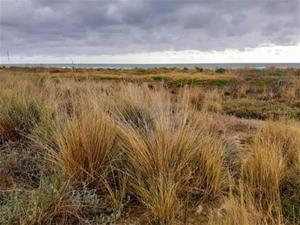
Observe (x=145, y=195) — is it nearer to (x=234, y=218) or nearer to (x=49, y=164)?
(x=234, y=218)

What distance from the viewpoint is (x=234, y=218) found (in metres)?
2.02

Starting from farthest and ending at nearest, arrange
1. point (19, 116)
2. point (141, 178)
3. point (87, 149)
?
point (19, 116) → point (87, 149) → point (141, 178)

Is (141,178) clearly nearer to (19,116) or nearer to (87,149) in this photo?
(87,149)

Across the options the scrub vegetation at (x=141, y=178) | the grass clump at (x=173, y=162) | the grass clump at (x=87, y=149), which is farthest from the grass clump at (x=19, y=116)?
the grass clump at (x=173, y=162)

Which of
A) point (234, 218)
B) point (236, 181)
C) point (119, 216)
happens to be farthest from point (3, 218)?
point (236, 181)

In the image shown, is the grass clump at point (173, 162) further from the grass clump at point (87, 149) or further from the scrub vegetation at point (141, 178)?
the grass clump at point (87, 149)

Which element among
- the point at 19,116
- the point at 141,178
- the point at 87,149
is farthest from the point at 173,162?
the point at 19,116

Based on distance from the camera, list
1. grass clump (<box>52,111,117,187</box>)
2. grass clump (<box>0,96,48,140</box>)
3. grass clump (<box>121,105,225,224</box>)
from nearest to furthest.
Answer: grass clump (<box>121,105,225,224</box>) < grass clump (<box>52,111,117,187</box>) < grass clump (<box>0,96,48,140</box>)

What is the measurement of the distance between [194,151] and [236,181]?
55 centimetres

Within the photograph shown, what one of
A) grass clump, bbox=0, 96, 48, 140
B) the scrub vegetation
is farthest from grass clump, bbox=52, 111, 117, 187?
grass clump, bbox=0, 96, 48, 140

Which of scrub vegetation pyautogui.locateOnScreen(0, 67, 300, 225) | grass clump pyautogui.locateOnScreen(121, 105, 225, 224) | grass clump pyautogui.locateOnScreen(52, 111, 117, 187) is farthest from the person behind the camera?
grass clump pyautogui.locateOnScreen(52, 111, 117, 187)

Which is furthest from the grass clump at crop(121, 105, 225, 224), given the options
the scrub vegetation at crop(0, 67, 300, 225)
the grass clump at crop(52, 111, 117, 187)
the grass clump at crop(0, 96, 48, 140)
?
the grass clump at crop(0, 96, 48, 140)

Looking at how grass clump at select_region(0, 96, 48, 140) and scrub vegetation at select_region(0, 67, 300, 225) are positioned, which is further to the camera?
grass clump at select_region(0, 96, 48, 140)

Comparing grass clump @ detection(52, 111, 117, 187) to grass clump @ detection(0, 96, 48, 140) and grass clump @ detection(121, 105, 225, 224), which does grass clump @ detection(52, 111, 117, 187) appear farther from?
grass clump @ detection(0, 96, 48, 140)
